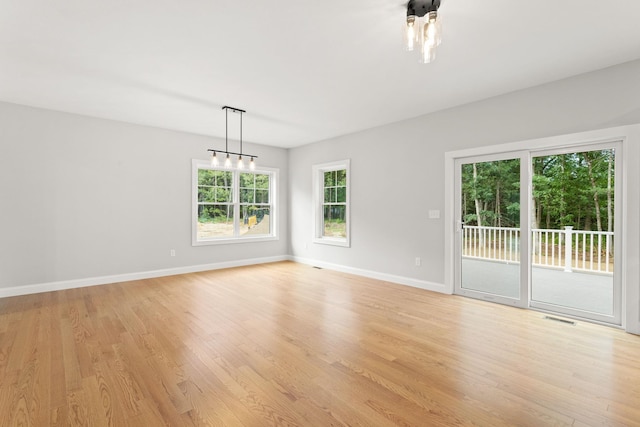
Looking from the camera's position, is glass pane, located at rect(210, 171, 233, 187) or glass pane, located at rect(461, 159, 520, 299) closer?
glass pane, located at rect(461, 159, 520, 299)

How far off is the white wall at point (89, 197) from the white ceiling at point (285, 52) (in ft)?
1.65

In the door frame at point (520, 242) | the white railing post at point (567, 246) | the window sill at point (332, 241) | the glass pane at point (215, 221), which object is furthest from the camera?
the glass pane at point (215, 221)

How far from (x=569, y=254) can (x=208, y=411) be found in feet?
13.8

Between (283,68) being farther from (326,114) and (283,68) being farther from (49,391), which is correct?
(49,391)

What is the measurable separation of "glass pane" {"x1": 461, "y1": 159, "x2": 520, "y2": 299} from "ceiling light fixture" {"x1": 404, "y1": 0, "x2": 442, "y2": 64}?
249 cm

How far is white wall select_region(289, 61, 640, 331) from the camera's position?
321 centimetres

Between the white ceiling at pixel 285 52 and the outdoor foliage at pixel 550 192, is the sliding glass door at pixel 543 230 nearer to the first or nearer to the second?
the outdoor foliage at pixel 550 192

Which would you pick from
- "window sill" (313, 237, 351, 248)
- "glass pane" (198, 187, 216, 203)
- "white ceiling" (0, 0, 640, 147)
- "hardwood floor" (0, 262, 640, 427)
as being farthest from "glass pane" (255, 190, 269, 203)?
"hardwood floor" (0, 262, 640, 427)

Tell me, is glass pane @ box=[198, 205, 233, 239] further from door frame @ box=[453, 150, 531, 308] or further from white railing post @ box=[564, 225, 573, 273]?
white railing post @ box=[564, 225, 573, 273]

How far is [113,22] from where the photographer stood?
8.08 feet

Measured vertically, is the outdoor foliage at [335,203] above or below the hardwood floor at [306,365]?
above

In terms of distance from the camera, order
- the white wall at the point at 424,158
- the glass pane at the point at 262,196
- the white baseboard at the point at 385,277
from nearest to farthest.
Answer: the white wall at the point at 424,158 < the white baseboard at the point at 385,277 < the glass pane at the point at 262,196

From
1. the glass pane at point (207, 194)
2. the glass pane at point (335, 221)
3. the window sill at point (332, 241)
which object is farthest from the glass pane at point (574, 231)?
the glass pane at point (207, 194)

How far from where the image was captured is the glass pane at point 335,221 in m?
6.32
